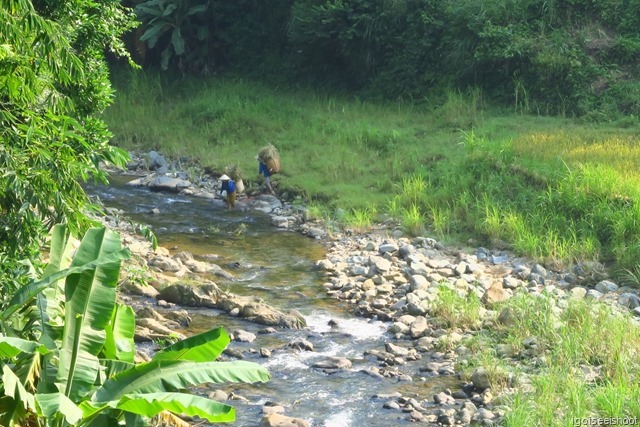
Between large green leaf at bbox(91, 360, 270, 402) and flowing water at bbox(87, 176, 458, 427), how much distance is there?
2.02m

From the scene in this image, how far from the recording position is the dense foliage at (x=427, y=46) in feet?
61.4

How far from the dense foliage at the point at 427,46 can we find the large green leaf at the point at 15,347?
13.7 m

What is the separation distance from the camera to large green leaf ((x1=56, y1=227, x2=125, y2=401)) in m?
6.08

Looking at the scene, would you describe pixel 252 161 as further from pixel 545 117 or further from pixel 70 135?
pixel 70 135

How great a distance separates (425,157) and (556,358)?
25.8 ft

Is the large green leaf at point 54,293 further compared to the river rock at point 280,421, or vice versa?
the river rock at point 280,421

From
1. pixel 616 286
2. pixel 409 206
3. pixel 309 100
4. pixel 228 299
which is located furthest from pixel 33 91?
pixel 309 100

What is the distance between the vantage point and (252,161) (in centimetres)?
1800

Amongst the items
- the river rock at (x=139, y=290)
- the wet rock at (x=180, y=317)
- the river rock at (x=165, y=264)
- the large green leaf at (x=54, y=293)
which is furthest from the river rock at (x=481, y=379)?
the river rock at (x=165, y=264)

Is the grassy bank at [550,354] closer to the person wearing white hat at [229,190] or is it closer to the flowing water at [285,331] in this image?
the flowing water at [285,331]

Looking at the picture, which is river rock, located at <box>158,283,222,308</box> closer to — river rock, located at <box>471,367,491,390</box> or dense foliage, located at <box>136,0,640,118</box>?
river rock, located at <box>471,367,491,390</box>

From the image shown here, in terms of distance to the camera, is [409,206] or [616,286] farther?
[409,206]

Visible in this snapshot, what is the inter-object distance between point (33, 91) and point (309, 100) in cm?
1462

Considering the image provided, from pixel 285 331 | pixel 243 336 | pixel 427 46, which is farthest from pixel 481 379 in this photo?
pixel 427 46
